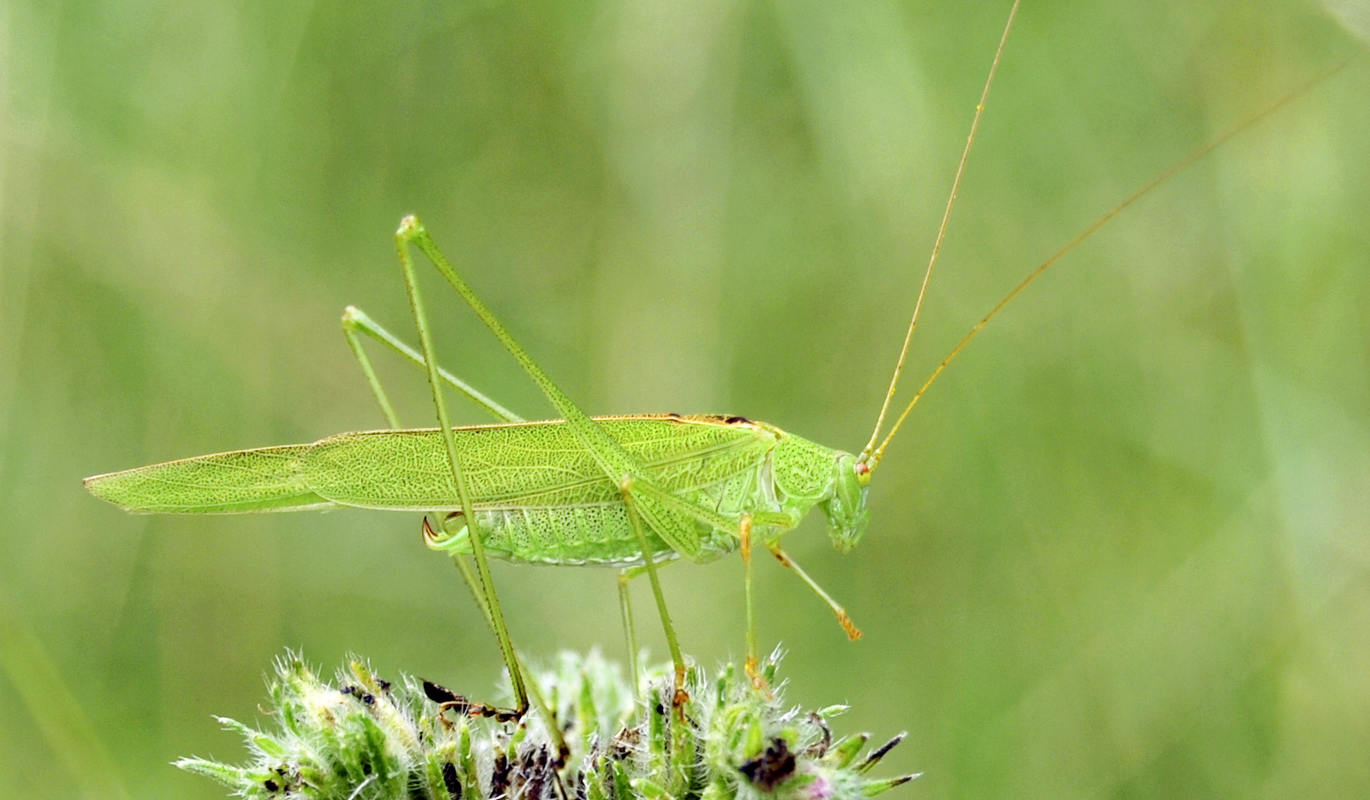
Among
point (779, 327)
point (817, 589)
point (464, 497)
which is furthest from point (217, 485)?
point (779, 327)

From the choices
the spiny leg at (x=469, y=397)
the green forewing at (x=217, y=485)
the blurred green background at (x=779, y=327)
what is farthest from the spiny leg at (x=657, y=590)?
the blurred green background at (x=779, y=327)

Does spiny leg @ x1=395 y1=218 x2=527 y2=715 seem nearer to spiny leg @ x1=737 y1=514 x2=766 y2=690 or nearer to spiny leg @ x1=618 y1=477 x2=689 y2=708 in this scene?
spiny leg @ x1=618 y1=477 x2=689 y2=708

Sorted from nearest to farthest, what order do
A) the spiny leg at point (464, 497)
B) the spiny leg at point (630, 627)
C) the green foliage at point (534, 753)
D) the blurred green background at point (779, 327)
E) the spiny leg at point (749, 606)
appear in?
the green foliage at point (534, 753) → the spiny leg at point (749, 606) → the spiny leg at point (464, 497) → the spiny leg at point (630, 627) → the blurred green background at point (779, 327)

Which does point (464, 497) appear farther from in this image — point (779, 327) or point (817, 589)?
point (779, 327)

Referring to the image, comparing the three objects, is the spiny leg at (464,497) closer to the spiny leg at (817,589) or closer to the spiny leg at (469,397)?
the spiny leg at (469,397)

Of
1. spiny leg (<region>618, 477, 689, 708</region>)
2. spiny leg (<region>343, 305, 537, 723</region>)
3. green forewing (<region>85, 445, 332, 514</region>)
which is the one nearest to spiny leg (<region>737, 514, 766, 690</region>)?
spiny leg (<region>618, 477, 689, 708</region>)

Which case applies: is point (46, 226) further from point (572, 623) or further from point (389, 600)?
point (572, 623)
